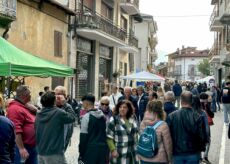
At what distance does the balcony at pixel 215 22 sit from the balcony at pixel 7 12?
1114 inches

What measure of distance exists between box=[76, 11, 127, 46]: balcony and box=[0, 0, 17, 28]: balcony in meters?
8.37

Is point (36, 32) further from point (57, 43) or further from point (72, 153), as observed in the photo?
point (72, 153)

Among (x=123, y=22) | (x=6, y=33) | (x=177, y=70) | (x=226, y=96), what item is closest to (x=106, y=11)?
(x=123, y=22)

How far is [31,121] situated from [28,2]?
11.6 m

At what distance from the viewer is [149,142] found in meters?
6.54

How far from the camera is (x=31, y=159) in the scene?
24.9ft

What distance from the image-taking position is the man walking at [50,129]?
22.8ft

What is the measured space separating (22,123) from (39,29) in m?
12.7

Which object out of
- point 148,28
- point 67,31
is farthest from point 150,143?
point 148,28

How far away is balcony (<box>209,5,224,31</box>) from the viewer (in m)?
42.0

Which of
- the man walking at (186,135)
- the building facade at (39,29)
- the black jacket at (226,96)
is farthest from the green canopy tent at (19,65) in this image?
the black jacket at (226,96)

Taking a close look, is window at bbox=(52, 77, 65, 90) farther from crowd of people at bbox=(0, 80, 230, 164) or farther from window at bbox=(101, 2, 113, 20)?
crowd of people at bbox=(0, 80, 230, 164)

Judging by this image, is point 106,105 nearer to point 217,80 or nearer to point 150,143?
point 150,143

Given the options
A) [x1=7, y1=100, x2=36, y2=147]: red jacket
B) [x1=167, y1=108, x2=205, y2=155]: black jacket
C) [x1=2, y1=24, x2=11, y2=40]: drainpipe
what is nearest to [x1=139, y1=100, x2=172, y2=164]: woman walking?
[x1=167, y1=108, x2=205, y2=155]: black jacket
